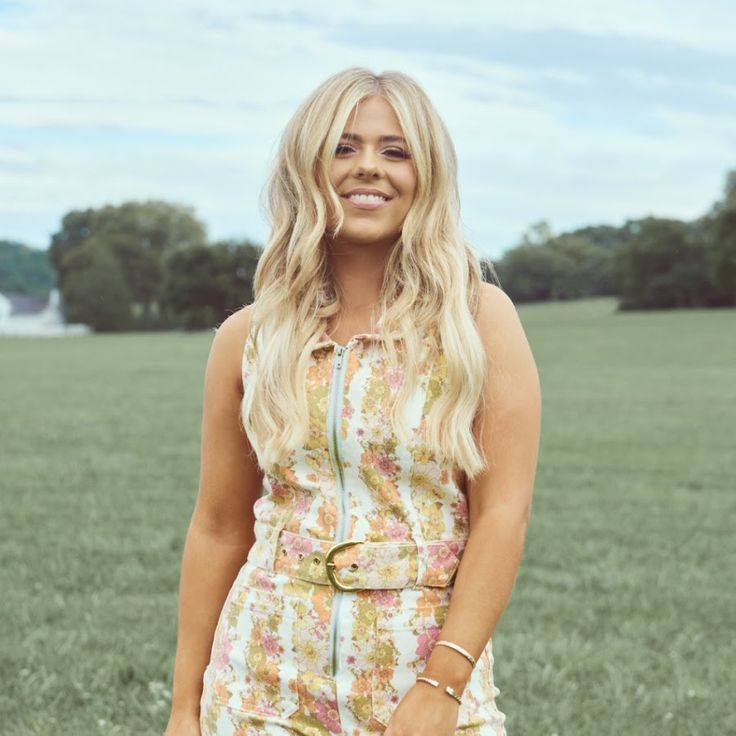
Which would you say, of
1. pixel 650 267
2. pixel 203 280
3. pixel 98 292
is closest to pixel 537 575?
pixel 203 280

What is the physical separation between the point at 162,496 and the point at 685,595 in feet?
16.5

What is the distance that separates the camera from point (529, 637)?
641cm

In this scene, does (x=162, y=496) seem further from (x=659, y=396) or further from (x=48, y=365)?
(x=48, y=365)

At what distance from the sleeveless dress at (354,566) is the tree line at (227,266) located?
265ft

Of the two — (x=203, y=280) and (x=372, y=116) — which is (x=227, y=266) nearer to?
(x=203, y=280)

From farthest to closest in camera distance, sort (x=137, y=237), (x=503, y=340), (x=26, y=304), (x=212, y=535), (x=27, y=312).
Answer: (x=26, y=304), (x=27, y=312), (x=137, y=237), (x=212, y=535), (x=503, y=340)

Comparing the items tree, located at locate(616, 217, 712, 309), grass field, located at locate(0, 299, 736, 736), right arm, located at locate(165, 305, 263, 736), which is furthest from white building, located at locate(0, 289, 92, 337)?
right arm, located at locate(165, 305, 263, 736)

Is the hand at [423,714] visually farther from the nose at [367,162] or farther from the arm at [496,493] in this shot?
the nose at [367,162]

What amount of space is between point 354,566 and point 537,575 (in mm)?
5784

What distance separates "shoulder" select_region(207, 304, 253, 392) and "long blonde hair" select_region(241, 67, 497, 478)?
0.15 ft

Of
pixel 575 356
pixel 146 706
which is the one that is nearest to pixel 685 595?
pixel 146 706

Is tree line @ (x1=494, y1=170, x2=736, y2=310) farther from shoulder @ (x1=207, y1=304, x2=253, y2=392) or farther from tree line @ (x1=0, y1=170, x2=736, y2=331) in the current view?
shoulder @ (x1=207, y1=304, x2=253, y2=392)

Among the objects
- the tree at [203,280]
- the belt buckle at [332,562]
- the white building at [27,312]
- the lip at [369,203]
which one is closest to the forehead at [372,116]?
the lip at [369,203]

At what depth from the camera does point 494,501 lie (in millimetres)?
2377
